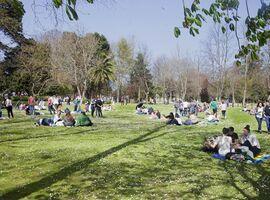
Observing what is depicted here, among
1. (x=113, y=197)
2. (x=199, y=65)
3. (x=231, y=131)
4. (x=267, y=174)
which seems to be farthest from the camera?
(x=199, y=65)

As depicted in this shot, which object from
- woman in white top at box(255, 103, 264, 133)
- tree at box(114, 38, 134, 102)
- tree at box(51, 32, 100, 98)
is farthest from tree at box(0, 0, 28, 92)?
tree at box(114, 38, 134, 102)

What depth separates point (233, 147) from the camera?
661 inches

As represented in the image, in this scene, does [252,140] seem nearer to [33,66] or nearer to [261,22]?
[261,22]

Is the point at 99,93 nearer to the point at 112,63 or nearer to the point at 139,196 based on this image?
the point at 112,63

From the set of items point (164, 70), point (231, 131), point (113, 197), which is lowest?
point (113, 197)

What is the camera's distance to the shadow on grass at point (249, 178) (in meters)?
11.2

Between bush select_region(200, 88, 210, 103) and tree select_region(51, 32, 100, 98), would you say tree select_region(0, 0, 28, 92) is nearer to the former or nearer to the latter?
tree select_region(51, 32, 100, 98)

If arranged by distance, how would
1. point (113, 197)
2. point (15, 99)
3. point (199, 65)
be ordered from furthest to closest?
point (199, 65), point (15, 99), point (113, 197)

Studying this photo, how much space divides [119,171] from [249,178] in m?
4.19

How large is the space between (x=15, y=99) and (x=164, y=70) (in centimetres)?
5089

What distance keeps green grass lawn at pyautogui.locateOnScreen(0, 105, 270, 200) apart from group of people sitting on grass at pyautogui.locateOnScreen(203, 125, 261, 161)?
0.61m

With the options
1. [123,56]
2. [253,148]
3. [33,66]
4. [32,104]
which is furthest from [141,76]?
[253,148]

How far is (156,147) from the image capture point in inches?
725

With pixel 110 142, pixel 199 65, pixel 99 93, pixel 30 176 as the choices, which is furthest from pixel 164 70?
pixel 30 176
